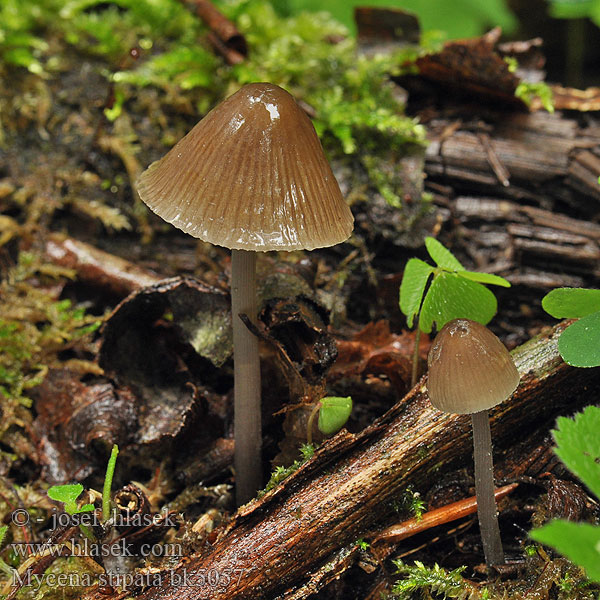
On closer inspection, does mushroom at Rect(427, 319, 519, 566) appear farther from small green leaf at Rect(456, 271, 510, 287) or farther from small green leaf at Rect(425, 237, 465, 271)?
small green leaf at Rect(425, 237, 465, 271)

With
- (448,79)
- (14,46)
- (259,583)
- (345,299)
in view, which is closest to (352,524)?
(259,583)

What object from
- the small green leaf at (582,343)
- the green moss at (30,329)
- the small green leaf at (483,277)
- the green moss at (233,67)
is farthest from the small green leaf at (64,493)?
the green moss at (233,67)

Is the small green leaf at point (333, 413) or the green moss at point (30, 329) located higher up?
the small green leaf at point (333, 413)

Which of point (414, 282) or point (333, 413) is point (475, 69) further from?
point (333, 413)

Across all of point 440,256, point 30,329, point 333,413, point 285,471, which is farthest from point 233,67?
point 285,471

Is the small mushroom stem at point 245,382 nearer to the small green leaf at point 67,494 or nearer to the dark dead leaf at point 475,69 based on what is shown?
the small green leaf at point 67,494
